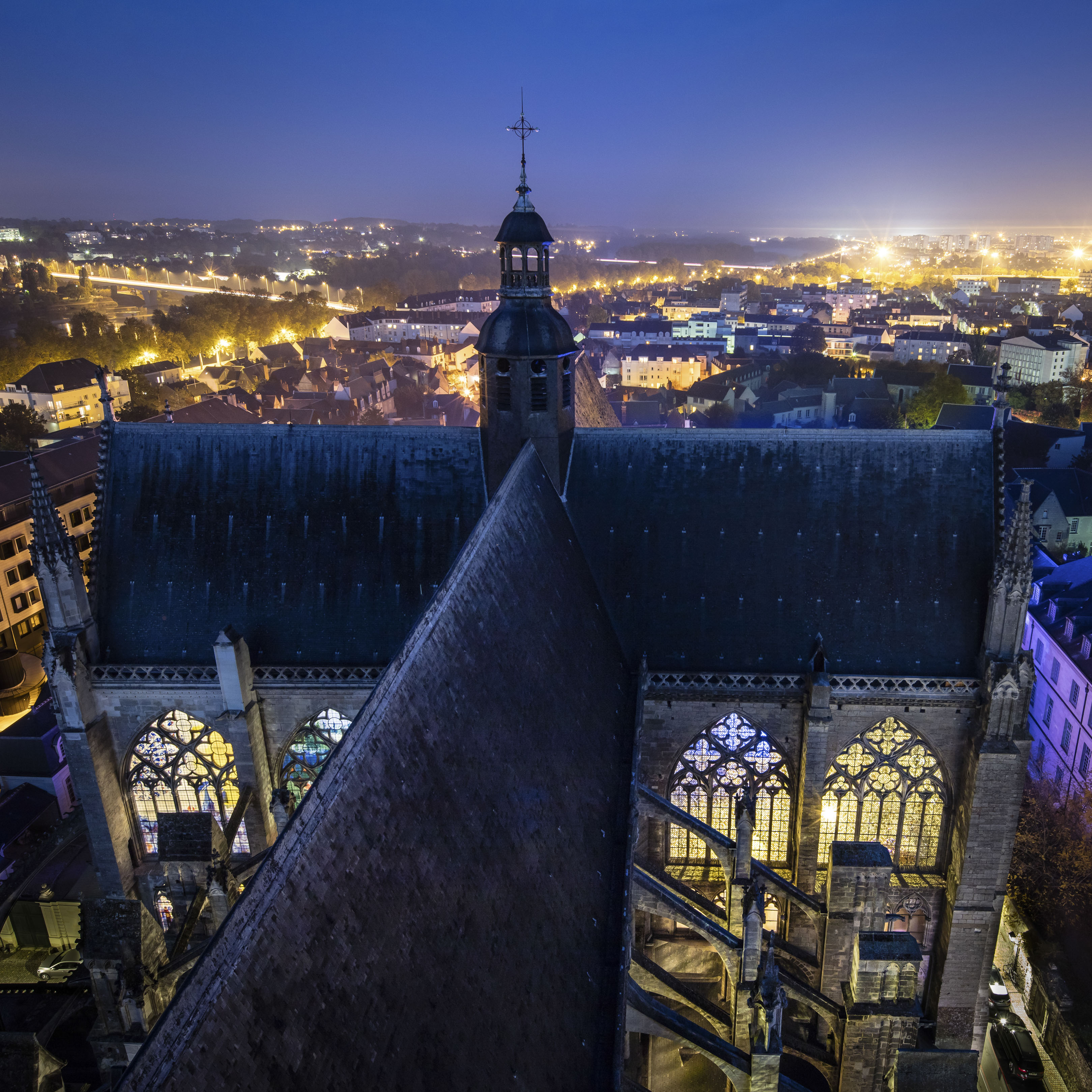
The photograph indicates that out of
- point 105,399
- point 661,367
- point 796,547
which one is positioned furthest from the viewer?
point 661,367

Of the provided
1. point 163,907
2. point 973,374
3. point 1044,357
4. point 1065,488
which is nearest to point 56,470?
point 163,907

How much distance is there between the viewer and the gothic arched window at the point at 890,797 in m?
26.6

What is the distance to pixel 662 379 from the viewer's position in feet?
489

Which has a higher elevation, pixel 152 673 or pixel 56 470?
pixel 152 673

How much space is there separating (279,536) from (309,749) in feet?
23.8

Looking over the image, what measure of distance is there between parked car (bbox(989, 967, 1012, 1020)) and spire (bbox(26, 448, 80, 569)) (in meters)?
35.1

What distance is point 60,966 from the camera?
32.6 metres

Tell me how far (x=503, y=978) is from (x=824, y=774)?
659 inches

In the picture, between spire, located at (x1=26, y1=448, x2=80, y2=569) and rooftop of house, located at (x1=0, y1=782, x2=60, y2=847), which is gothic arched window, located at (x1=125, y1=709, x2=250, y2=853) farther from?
rooftop of house, located at (x1=0, y1=782, x2=60, y2=847)

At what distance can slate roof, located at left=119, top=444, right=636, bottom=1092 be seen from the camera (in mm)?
9039

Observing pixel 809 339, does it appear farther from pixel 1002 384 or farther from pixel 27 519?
pixel 27 519

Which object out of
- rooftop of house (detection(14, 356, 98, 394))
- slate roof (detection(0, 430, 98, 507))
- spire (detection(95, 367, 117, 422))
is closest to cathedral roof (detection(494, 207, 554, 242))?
spire (detection(95, 367, 117, 422))

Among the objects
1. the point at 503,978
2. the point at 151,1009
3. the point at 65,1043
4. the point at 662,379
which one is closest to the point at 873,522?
the point at 503,978

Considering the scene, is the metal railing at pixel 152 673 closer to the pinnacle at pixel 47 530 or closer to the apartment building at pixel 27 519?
the pinnacle at pixel 47 530
